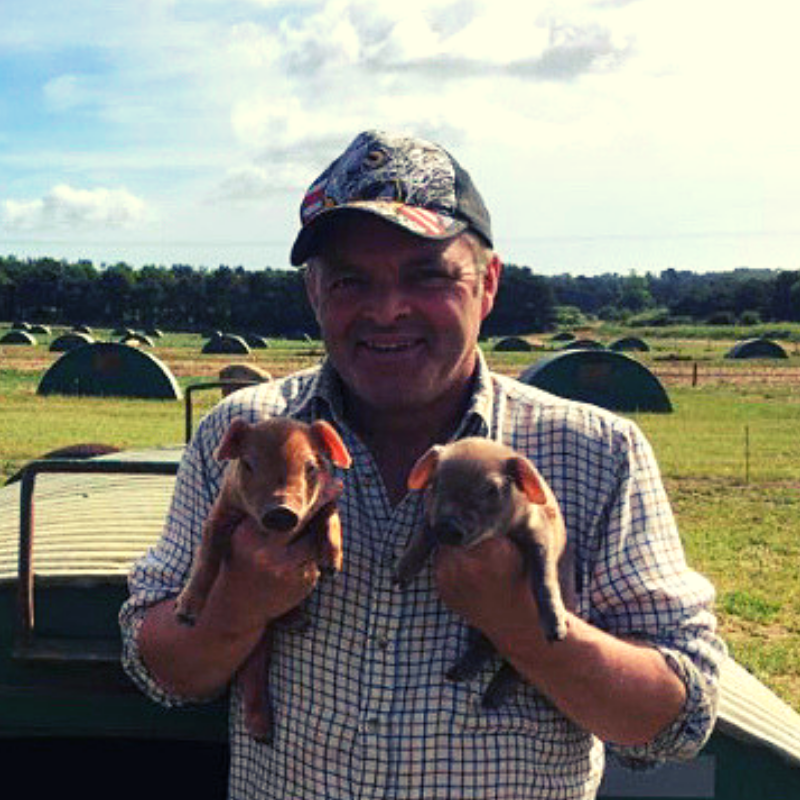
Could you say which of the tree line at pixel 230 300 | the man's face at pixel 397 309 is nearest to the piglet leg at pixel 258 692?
the man's face at pixel 397 309

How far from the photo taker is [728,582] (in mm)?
11742

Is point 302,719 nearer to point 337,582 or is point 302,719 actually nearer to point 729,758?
point 337,582

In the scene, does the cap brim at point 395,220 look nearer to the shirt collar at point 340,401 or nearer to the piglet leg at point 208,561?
the shirt collar at point 340,401

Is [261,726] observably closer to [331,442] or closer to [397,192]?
[331,442]

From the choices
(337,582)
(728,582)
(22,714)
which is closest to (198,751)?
(22,714)

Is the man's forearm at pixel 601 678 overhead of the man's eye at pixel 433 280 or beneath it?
beneath

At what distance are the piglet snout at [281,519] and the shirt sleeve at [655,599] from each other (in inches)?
28.5

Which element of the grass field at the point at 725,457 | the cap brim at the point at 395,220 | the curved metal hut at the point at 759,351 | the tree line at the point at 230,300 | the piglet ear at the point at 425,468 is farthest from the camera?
the tree line at the point at 230,300

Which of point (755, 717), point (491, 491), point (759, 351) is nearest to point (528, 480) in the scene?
point (491, 491)

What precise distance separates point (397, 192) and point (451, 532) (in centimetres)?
80

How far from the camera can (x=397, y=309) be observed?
285 cm

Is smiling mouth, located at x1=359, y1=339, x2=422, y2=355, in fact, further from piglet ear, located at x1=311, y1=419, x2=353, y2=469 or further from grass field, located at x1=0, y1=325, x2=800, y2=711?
grass field, located at x1=0, y1=325, x2=800, y2=711

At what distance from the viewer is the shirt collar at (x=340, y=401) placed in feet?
9.75

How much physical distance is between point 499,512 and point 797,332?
89.0m
